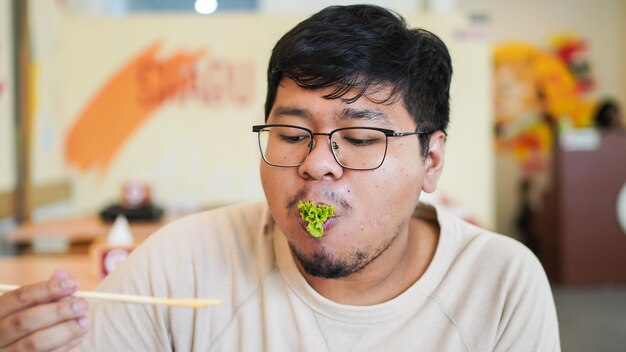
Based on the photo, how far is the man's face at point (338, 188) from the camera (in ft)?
3.79

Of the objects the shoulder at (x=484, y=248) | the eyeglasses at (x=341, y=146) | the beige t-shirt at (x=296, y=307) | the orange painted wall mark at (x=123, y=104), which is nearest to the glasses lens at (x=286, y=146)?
the eyeglasses at (x=341, y=146)

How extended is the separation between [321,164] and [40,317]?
51 centimetres

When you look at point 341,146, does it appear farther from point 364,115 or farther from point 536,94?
point 536,94

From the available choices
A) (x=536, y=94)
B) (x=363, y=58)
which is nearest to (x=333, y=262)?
(x=363, y=58)

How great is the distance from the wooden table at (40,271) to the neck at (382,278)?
94 centimetres

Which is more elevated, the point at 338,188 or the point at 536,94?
the point at 536,94

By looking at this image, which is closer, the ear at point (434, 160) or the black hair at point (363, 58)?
the black hair at point (363, 58)

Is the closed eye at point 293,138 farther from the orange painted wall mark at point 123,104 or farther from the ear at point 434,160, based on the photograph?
the orange painted wall mark at point 123,104

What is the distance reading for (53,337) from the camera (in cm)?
99

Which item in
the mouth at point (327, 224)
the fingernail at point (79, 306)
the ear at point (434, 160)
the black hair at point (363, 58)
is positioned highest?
the black hair at point (363, 58)

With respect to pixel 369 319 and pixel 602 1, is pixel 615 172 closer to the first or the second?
pixel 602 1

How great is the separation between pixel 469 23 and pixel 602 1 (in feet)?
14.0

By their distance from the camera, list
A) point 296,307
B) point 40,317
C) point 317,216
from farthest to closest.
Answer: point 296,307 < point 317,216 < point 40,317

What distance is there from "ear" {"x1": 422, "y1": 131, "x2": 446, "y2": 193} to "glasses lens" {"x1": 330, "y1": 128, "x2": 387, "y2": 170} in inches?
6.8
